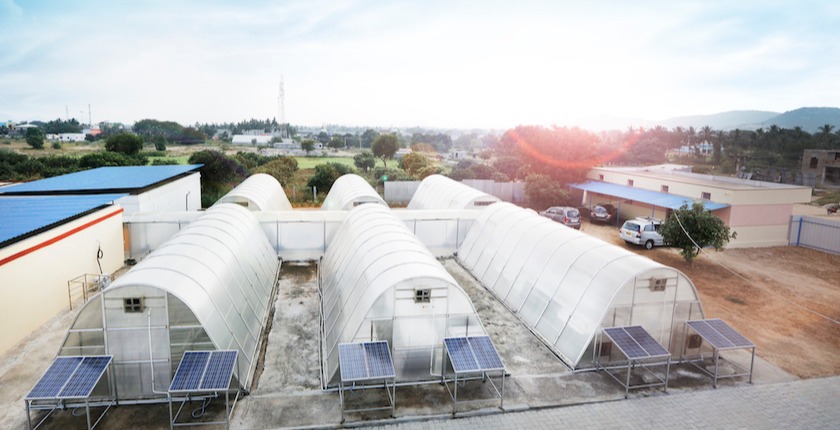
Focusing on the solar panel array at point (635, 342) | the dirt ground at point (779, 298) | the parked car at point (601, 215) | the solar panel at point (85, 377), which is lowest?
the dirt ground at point (779, 298)

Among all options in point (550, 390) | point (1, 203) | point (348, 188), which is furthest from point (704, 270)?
point (1, 203)

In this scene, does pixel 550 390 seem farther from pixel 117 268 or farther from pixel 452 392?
pixel 117 268

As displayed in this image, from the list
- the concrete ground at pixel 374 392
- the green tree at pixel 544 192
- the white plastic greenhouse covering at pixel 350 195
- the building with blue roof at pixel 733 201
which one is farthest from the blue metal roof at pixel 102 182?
the building with blue roof at pixel 733 201

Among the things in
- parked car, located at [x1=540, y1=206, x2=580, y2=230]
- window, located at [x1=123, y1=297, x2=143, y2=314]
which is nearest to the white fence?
parked car, located at [x1=540, y1=206, x2=580, y2=230]

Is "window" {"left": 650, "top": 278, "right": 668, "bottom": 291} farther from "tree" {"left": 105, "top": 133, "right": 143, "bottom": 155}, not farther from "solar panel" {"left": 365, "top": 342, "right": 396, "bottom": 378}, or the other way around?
"tree" {"left": 105, "top": 133, "right": 143, "bottom": 155}

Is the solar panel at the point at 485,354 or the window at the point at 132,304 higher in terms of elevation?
the window at the point at 132,304

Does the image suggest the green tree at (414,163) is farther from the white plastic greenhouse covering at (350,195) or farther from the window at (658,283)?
the window at (658,283)

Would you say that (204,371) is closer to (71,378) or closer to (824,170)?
(71,378)
